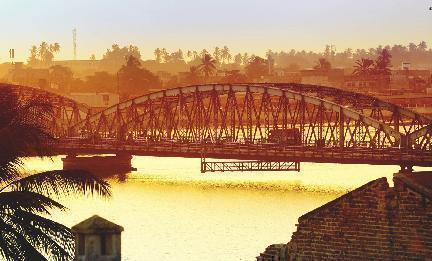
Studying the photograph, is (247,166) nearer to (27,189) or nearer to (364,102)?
→ (364,102)

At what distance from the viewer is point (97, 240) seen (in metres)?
22.2

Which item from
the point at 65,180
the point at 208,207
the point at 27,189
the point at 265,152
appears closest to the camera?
the point at 65,180

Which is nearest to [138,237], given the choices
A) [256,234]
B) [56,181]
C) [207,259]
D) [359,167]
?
[256,234]

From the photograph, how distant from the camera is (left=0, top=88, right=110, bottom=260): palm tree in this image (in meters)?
31.4

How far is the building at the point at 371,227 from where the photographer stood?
25.2 meters

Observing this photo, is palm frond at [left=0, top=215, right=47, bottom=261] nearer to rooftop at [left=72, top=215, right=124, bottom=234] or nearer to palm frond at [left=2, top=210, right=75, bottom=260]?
palm frond at [left=2, top=210, right=75, bottom=260]

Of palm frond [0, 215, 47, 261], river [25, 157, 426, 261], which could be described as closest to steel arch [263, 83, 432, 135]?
river [25, 157, 426, 261]

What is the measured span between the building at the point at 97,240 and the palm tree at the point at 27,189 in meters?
8.89

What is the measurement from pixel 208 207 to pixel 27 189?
81.6 metres

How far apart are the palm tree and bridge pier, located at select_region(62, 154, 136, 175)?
130 metres

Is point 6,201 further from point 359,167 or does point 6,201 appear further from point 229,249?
point 359,167

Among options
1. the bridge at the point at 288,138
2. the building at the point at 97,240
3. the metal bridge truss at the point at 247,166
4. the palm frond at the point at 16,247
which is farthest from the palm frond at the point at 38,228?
the metal bridge truss at the point at 247,166

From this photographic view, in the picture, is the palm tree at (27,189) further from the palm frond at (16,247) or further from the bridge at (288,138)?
the bridge at (288,138)

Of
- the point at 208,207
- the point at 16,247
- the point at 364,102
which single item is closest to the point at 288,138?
the point at 364,102
